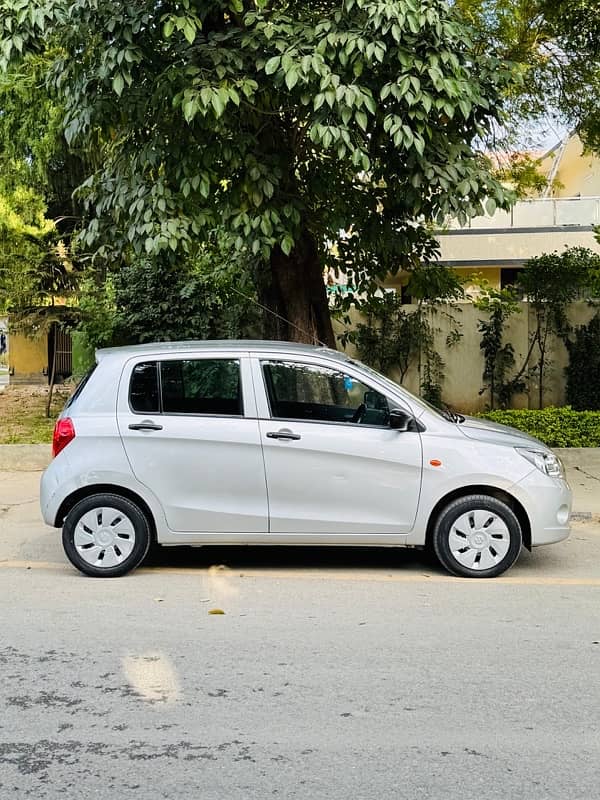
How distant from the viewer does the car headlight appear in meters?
7.05

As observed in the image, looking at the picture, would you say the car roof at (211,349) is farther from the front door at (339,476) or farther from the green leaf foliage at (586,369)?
the green leaf foliage at (586,369)

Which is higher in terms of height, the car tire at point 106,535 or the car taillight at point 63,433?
the car taillight at point 63,433

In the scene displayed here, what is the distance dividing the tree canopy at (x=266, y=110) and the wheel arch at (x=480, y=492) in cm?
293

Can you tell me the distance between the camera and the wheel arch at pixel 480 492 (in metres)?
6.97

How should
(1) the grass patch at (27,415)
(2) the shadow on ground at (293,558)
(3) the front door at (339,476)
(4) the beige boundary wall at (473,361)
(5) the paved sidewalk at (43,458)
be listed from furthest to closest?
(4) the beige boundary wall at (473,361), (1) the grass patch at (27,415), (5) the paved sidewalk at (43,458), (2) the shadow on ground at (293,558), (3) the front door at (339,476)

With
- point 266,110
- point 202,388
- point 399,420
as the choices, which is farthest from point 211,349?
point 266,110

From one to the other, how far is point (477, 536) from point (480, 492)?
33 cm

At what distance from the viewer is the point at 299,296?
38.1 ft

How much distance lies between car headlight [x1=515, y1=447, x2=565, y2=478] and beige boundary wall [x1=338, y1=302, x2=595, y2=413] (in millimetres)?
8225

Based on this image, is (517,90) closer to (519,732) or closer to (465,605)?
(465,605)

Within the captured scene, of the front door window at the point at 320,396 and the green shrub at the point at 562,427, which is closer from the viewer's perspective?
the front door window at the point at 320,396

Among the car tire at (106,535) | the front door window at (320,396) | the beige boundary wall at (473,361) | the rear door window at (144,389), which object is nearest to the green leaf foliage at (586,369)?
the beige boundary wall at (473,361)

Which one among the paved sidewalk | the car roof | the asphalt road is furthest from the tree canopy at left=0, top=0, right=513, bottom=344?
the asphalt road

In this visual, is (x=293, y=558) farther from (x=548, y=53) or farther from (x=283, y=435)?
(x=548, y=53)
